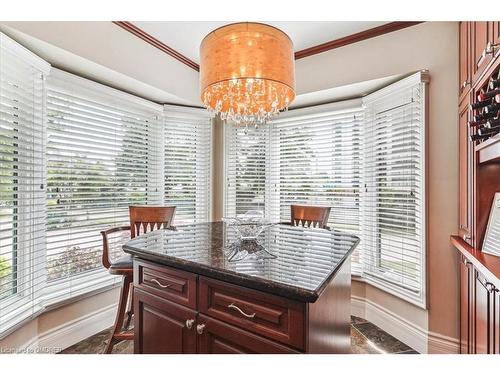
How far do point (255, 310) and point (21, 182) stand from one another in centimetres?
195

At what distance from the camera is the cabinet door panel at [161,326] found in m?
1.16

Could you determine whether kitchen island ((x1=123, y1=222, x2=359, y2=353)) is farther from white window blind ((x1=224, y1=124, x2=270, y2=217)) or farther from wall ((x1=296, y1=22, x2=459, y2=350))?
white window blind ((x1=224, y1=124, x2=270, y2=217))

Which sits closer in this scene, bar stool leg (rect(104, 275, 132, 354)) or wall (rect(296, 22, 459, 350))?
bar stool leg (rect(104, 275, 132, 354))

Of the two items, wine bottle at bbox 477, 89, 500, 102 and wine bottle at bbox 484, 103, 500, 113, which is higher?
wine bottle at bbox 477, 89, 500, 102

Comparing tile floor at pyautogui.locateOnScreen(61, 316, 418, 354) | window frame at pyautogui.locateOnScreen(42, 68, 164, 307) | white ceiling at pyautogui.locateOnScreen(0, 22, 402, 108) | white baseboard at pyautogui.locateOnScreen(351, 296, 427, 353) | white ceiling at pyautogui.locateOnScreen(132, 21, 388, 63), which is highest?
white ceiling at pyautogui.locateOnScreen(132, 21, 388, 63)

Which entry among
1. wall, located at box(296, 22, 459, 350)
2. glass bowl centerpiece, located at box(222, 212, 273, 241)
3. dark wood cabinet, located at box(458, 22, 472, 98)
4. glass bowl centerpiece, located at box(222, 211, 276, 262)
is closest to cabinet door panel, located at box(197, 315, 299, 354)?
glass bowl centerpiece, located at box(222, 211, 276, 262)

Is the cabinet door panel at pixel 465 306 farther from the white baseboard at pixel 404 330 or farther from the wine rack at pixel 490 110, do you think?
the wine rack at pixel 490 110

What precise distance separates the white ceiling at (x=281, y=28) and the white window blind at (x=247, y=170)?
1.14 metres

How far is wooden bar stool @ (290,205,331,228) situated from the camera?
2359mm

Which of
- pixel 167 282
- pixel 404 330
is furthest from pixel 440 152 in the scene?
pixel 167 282

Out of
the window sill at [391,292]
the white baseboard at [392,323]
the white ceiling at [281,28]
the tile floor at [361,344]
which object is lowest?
the tile floor at [361,344]

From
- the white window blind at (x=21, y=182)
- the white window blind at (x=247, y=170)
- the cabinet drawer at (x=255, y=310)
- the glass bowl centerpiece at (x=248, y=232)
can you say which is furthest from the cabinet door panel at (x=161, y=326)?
the white window blind at (x=247, y=170)

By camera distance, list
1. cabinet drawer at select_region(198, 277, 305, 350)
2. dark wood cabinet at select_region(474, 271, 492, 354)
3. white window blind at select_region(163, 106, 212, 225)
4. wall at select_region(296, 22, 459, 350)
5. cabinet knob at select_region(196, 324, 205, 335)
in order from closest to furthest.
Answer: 1. cabinet drawer at select_region(198, 277, 305, 350)
2. cabinet knob at select_region(196, 324, 205, 335)
3. dark wood cabinet at select_region(474, 271, 492, 354)
4. wall at select_region(296, 22, 459, 350)
5. white window blind at select_region(163, 106, 212, 225)
